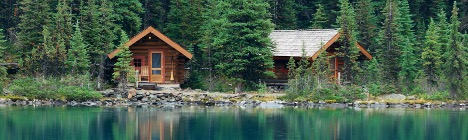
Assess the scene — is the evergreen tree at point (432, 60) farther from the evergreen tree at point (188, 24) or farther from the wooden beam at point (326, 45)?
the evergreen tree at point (188, 24)

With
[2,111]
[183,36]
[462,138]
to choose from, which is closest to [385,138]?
[462,138]

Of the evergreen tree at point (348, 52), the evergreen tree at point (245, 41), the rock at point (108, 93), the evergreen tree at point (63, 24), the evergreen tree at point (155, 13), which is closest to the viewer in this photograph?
the rock at point (108, 93)

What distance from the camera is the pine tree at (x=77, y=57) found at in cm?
4784

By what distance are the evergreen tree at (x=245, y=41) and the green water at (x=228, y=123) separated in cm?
696

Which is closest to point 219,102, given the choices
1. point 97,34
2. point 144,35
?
point 144,35

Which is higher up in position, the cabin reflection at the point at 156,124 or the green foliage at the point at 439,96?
the green foliage at the point at 439,96

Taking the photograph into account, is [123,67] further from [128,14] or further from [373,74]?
[373,74]

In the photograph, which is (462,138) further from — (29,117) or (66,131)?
(29,117)

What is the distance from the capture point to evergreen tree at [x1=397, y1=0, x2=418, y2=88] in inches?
1989

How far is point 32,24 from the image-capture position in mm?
50469

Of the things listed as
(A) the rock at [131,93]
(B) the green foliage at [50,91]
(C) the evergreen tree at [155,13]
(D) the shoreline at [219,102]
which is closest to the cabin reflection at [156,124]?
(D) the shoreline at [219,102]

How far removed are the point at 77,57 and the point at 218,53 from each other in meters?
8.47

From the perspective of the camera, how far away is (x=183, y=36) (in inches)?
2222

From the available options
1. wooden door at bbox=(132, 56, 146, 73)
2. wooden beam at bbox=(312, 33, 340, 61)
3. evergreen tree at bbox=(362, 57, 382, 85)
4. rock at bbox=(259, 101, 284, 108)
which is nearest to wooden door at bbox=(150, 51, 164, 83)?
wooden door at bbox=(132, 56, 146, 73)
